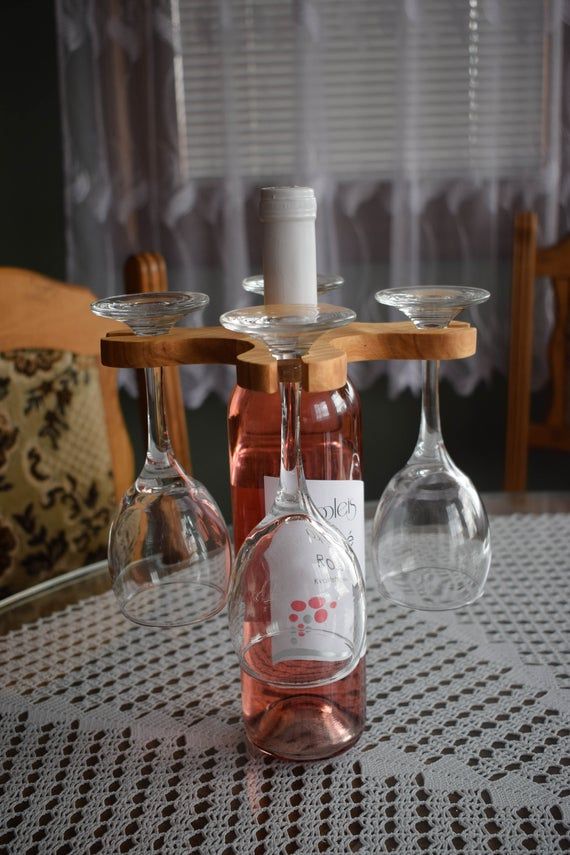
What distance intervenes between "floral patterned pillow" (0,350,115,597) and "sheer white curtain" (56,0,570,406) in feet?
1.61

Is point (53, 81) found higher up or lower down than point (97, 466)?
higher up

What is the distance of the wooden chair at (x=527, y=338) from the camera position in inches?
54.7

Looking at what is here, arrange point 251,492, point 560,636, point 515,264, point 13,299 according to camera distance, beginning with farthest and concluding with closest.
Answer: point 515,264
point 13,299
point 560,636
point 251,492

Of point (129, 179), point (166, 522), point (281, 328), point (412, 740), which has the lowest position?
point (412, 740)

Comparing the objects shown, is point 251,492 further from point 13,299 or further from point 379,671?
point 13,299

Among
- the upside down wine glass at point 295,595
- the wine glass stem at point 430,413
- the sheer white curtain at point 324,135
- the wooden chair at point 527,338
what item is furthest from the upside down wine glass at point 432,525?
the sheer white curtain at point 324,135

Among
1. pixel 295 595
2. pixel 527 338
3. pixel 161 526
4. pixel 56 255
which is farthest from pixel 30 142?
pixel 295 595

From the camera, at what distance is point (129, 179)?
1500 mm

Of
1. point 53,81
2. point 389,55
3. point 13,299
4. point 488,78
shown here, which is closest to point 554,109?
point 488,78

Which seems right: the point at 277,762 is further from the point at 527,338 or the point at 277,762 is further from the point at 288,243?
the point at 527,338

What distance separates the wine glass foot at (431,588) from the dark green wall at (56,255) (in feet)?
3.59

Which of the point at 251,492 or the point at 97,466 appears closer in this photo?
the point at 251,492

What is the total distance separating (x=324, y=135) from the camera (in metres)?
1.50

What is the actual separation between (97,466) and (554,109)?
3.25 feet
